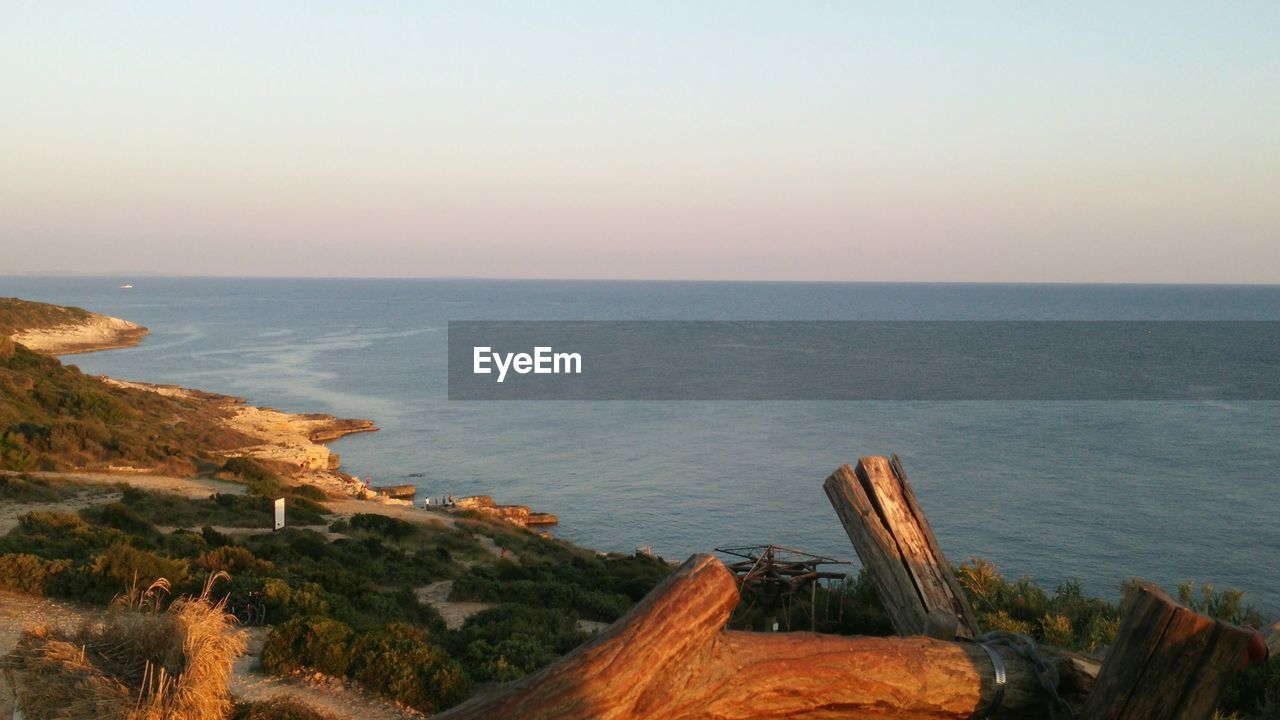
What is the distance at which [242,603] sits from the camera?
40.3 ft

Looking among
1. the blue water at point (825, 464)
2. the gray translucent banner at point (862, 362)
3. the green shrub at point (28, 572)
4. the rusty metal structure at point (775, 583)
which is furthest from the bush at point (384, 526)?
the gray translucent banner at point (862, 362)

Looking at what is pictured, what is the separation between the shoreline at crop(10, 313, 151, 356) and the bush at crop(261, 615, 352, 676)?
303 ft

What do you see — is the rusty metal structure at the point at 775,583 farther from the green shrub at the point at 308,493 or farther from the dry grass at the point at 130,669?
the green shrub at the point at 308,493

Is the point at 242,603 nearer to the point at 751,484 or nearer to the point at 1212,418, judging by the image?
the point at 751,484

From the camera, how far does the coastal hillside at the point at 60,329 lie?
307 ft

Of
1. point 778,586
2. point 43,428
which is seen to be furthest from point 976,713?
point 43,428

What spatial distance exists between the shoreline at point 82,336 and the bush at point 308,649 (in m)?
92.3

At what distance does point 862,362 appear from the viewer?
10356cm

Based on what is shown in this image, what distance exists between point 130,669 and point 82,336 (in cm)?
11400

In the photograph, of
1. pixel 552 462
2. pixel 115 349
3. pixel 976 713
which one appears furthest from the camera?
pixel 115 349

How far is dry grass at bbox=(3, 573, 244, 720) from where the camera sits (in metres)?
6.64

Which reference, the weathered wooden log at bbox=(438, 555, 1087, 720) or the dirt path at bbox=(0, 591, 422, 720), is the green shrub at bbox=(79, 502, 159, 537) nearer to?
the dirt path at bbox=(0, 591, 422, 720)

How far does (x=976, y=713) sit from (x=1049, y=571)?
31102mm

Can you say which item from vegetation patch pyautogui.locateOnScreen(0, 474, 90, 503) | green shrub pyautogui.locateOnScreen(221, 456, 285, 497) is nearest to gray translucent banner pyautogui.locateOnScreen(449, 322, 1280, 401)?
green shrub pyautogui.locateOnScreen(221, 456, 285, 497)
